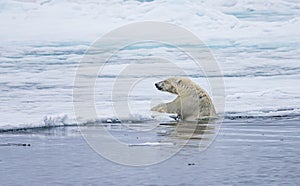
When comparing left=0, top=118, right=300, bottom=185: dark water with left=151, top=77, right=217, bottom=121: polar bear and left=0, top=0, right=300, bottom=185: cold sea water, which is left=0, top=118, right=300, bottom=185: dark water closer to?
left=0, top=0, right=300, bottom=185: cold sea water

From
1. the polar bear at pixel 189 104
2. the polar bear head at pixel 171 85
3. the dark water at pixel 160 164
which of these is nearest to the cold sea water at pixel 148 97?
the dark water at pixel 160 164

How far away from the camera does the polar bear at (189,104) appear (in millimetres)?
12070

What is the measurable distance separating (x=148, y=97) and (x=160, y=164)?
6.89 metres

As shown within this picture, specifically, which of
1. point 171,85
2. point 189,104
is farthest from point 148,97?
point 189,104

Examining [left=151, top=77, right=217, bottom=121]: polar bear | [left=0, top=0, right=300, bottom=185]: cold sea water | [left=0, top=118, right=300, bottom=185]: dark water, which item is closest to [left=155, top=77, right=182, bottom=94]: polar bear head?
[left=151, top=77, right=217, bottom=121]: polar bear

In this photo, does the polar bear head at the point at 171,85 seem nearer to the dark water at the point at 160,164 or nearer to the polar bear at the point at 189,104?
the polar bear at the point at 189,104

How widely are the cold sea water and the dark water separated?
11 millimetres

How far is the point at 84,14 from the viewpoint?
23.4 m

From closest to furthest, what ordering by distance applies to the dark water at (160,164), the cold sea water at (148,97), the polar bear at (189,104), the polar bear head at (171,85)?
the dark water at (160,164), the cold sea water at (148,97), the polar bear at (189,104), the polar bear head at (171,85)

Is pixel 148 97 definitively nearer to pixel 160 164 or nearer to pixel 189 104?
pixel 189 104

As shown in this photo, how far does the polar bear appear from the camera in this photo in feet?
39.6

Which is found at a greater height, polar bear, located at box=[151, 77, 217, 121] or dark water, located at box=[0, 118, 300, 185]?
polar bear, located at box=[151, 77, 217, 121]

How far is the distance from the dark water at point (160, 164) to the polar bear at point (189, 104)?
2143 millimetres

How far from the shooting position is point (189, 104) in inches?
483
